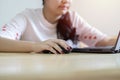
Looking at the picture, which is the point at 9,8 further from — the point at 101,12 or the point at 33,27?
the point at 101,12

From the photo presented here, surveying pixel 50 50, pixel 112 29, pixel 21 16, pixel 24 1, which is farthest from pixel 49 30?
pixel 112 29

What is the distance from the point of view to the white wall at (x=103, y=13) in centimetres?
233

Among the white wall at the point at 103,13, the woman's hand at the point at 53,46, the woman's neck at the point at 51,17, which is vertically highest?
the woman's hand at the point at 53,46

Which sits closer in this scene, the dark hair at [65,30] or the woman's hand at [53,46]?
the woman's hand at [53,46]

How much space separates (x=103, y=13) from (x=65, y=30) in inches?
42.9

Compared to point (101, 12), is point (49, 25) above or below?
above

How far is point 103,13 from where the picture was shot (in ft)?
7.75

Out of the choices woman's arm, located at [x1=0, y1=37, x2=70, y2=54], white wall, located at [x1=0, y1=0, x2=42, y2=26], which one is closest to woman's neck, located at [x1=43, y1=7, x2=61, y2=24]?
woman's arm, located at [x1=0, y1=37, x2=70, y2=54]

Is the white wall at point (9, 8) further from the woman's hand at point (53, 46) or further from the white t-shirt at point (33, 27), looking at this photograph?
the woman's hand at point (53, 46)

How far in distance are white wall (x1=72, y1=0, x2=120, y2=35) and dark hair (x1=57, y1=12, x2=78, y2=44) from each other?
1.00 metres

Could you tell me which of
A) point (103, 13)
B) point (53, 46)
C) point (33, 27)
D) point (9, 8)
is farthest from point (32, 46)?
point (103, 13)

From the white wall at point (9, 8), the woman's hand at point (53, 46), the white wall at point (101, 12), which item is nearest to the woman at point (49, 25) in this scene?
the woman's hand at point (53, 46)

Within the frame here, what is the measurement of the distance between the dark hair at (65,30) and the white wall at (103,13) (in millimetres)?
1002

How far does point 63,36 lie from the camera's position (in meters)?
1.39
